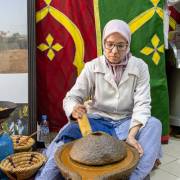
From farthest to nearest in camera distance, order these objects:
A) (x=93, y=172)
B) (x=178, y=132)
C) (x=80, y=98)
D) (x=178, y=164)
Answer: (x=178, y=132) < (x=178, y=164) < (x=80, y=98) < (x=93, y=172)

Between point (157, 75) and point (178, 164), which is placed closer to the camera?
point (178, 164)

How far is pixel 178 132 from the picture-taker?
2699mm

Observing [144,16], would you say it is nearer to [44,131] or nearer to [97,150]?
[44,131]

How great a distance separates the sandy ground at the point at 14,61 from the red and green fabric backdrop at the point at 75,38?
114 mm

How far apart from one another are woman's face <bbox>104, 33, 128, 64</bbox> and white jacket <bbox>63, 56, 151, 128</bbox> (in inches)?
3.7

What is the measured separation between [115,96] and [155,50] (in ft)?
2.22

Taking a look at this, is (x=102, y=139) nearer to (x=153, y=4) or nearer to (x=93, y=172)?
(x=93, y=172)

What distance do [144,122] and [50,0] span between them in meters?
1.08

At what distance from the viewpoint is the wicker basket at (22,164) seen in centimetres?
162

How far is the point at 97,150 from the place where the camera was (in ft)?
4.59

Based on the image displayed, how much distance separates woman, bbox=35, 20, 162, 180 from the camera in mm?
1745

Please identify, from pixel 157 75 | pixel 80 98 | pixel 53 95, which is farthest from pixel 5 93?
pixel 157 75

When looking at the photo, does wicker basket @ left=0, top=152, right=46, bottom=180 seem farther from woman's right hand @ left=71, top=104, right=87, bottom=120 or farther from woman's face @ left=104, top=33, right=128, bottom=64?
woman's face @ left=104, top=33, right=128, bottom=64

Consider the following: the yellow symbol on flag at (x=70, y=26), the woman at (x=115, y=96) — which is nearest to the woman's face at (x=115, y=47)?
the woman at (x=115, y=96)
